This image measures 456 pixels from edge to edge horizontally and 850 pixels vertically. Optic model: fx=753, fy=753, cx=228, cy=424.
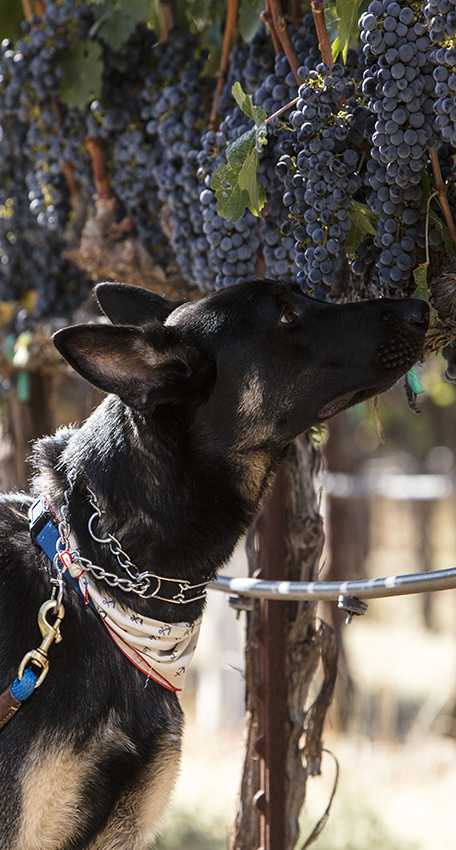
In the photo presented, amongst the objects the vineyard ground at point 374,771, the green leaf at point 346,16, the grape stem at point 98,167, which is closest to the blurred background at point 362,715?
the vineyard ground at point 374,771

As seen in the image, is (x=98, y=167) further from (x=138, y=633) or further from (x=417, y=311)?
(x=138, y=633)

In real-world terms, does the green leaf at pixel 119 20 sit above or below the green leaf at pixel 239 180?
above

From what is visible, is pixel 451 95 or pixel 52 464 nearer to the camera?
pixel 451 95

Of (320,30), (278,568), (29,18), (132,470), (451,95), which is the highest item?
(29,18)

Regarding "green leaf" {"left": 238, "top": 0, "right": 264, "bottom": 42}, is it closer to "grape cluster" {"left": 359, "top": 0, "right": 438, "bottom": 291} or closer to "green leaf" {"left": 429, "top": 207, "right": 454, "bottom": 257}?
"grape cluster" {"left": 359, "top": 0, "right": 438, "bottom": 291}

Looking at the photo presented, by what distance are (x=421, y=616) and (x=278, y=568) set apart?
31.4 feet

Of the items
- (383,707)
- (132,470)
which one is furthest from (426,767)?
(132,470)

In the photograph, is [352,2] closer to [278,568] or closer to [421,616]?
[278,568]

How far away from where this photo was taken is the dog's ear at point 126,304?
2.19 m

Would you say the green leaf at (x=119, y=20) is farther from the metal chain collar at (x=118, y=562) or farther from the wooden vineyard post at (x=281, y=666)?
the metal chain collar at (x=118, y=562)

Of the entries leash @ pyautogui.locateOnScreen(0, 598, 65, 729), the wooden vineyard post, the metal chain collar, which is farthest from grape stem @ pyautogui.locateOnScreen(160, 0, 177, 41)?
leash @ pyautogui.locateOnScreen(0, 598, 65, 729)

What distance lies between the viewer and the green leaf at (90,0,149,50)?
2568mm

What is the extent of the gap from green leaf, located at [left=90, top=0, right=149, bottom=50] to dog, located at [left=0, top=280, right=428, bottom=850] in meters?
1.18

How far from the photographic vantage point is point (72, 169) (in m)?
2.96
